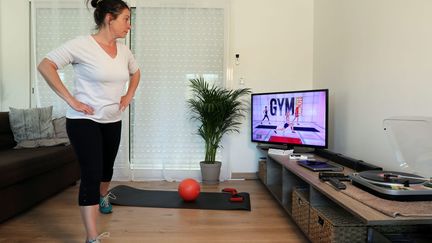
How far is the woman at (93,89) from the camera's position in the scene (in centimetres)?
177

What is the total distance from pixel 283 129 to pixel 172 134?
1.34 meters

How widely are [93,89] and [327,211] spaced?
146cm

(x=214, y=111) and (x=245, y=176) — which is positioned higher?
(x=214, y=111)

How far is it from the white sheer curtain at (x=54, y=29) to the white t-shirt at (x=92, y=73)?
220 centimetres

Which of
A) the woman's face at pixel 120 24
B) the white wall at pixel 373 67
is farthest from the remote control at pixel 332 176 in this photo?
the woman's face at pixel 120 24

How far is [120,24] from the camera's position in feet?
6.22

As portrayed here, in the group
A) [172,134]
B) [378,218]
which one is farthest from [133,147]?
[378,218]

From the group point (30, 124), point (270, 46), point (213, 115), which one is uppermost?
point (270, 46)

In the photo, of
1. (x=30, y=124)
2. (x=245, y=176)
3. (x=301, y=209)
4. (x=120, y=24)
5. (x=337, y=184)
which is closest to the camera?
(x=337, y=184)

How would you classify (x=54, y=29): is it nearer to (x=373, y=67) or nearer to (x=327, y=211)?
(x=373, y=67)

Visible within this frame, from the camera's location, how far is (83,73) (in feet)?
5.98

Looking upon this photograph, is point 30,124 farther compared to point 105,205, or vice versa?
point 30,124

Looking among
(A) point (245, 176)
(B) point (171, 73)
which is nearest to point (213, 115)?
(B) point (171, 73)

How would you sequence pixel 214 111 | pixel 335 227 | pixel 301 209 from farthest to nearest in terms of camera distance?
pixel 214 111
pixel 301 209
pixel 335 227
